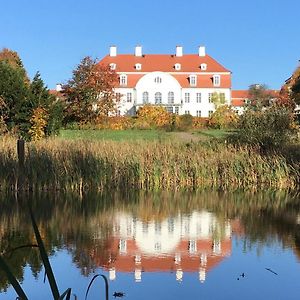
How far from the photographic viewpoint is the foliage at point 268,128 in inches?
656

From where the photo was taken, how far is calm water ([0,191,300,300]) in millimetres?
5418

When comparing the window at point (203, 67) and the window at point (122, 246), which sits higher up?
the window at point (203, 67)

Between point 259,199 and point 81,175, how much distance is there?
454 cm

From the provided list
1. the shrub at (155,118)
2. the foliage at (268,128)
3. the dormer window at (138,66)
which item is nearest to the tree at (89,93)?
the shrub at (155,118)

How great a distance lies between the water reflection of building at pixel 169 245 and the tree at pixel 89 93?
101ft

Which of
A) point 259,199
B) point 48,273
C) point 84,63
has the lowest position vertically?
point 259,199

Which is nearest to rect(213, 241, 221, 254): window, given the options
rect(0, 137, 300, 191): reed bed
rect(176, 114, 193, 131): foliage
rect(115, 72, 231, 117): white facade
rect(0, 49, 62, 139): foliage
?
rect(0, 137, 300, 191): reed bed

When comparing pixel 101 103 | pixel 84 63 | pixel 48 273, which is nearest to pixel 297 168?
pixel 48 273

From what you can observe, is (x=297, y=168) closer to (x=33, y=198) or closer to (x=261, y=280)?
(x=33, y=198)

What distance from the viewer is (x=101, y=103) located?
1604 inches

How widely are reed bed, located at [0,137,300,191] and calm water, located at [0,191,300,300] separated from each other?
4.76ft

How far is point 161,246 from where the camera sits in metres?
7.31

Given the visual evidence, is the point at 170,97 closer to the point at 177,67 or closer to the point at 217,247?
the point at 177,67

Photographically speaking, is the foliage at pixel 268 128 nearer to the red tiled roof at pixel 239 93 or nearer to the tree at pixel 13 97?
the tree at pixel 13 97
